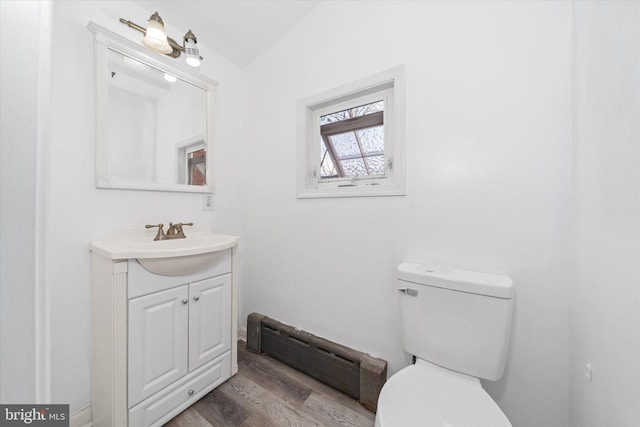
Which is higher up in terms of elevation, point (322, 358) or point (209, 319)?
point (209, 319)

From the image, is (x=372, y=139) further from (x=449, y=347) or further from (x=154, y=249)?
(x=154, y=249)

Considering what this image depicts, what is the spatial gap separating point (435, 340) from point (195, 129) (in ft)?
6.21

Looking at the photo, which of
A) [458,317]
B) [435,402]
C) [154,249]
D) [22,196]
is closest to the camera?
[22,196]

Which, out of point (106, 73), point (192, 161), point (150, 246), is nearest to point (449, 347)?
point (150, 246)

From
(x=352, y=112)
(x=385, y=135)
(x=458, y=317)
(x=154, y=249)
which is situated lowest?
(x=458, y=317)

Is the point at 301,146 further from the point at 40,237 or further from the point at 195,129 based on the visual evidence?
the point at 40,237

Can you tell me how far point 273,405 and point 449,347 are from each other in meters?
0.98

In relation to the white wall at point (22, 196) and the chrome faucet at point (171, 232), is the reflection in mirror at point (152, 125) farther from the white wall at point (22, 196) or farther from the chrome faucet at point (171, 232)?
the white wall at point (22, 196)

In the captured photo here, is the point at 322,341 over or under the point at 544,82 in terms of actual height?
under

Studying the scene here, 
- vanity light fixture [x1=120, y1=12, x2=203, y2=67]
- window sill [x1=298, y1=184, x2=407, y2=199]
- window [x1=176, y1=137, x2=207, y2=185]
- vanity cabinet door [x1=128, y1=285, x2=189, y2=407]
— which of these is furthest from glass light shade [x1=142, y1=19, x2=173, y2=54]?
vanity cabinet door [x1=128, y1=285, x2=189, y2=407]

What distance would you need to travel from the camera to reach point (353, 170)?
1566mm

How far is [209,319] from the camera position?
1326 millimetres

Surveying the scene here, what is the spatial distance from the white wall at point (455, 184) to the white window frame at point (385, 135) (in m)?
0.05

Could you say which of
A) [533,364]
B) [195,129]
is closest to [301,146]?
[195,129]
